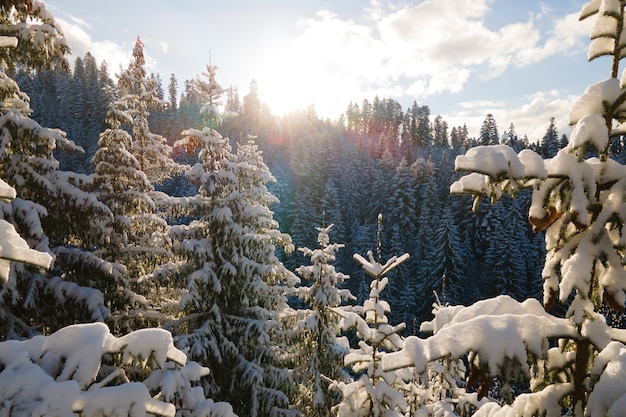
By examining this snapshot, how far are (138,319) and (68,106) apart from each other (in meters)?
96.9

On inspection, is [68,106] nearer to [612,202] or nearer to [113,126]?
[113,126]

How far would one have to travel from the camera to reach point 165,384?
4109 millimetres

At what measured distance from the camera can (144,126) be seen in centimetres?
1475

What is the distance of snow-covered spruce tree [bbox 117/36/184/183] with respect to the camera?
46.8 ft

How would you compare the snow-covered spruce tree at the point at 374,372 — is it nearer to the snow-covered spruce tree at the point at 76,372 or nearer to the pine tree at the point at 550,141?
the snow-covered spruce tree at the point at 76,372

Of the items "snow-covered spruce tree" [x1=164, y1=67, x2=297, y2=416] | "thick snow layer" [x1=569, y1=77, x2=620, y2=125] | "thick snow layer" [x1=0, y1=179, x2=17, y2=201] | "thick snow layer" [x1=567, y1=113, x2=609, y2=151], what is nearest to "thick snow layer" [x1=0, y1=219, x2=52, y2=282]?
"thick snow layer" [x1=0, y1=179, x2=17, y2=201]

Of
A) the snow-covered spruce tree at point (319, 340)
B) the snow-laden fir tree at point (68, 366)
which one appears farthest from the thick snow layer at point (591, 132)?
the snow-covered spruce tree at point (319, 340)

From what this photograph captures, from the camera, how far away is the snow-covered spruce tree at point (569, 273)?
Result: 1.88 meters

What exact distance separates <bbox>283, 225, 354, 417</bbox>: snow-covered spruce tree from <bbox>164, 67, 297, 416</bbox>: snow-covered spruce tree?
82cm

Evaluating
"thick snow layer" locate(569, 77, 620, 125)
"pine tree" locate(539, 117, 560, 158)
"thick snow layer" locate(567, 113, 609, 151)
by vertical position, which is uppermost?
"pine tree" locate(539, 117, 560, 158)

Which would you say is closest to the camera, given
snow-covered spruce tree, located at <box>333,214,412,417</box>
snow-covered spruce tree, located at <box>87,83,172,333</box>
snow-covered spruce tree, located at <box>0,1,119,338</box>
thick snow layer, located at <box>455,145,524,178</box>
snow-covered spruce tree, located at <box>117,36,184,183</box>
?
thick snow layer, located at <box>455,145,524,178</box>

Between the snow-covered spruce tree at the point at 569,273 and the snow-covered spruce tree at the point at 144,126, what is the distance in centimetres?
1330

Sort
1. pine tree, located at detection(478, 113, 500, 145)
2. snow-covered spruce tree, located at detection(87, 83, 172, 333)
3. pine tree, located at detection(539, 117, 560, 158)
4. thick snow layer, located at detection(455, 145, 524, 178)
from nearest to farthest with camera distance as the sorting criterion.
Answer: thick snow layer, located at detection(455, 145, 524, 178), snow-covered spruce tree, located at detection(87, 83, 172, 333), pine tree, located at detection(539, 117, 560, 158), pine tree, located at detection(478, 113, 500, 145)

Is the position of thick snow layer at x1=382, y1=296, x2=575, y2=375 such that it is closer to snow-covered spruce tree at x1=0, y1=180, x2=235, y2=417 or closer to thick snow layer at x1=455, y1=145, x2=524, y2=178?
thick snow layer at x1=455, y1=145, x2=524, y2=178
